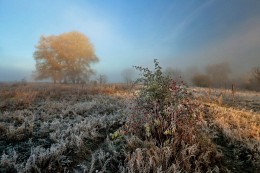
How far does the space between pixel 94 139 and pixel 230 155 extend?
3337 millimetres

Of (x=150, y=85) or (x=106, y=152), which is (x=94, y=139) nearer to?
(x=106, y=152)

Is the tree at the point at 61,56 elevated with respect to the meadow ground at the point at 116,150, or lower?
elevated

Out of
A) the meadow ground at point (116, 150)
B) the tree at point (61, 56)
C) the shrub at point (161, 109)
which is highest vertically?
the tree at point (61, 56)

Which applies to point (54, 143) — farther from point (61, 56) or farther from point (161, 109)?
point (61, 56)

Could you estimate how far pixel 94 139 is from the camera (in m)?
5.63

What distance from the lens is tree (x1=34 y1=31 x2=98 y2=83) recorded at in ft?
119

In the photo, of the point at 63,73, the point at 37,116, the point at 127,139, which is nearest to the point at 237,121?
the point at 127,139

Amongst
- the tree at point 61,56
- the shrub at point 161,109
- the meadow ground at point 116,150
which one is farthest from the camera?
the tree at point 61,56

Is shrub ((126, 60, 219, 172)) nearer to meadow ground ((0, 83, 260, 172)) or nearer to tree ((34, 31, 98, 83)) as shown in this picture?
meadow ground ((0, 83, 260, 172))

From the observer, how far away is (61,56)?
36.3 metres

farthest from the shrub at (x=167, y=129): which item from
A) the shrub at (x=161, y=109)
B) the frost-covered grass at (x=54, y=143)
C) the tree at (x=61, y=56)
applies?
the tree at (x=61, y=56)

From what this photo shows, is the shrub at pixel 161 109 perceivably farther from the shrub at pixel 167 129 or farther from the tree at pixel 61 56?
the tree at pixel 61 56

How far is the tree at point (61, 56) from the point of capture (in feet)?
119

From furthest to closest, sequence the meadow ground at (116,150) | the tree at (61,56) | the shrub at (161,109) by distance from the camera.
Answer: the tree at (61,56) < the shrub at (161,109) < the meadow ground at (116,150)
